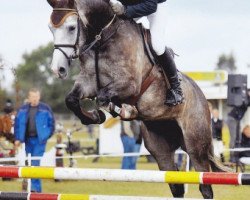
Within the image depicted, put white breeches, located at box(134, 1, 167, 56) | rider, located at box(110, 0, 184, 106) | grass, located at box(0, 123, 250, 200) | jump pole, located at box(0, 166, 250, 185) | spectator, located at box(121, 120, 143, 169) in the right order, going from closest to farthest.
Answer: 1. jump pole, located at box(0, 166, 250, 185)
2. rider, located at box(110, 0, 184, 106)
3. white breeches, located at box(134, 1, 167, 56)
4. grass, located at box(0, 123, 250, 200)
5. spectator, located at box(121, 120, 143, 169)

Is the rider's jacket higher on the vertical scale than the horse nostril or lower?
higher

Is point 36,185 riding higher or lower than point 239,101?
lower

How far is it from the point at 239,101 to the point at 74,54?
898cm

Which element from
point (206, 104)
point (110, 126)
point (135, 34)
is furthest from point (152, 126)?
point (110, 126)

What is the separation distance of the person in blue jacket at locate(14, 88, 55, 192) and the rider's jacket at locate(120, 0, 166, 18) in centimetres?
490

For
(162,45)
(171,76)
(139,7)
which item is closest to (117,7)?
(139,7)

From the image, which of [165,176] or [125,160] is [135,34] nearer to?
[165,176]

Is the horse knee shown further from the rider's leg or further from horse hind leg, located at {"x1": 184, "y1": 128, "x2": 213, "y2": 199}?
the rider's leg

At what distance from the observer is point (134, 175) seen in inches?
229

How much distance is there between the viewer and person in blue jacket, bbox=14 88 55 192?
12.3 meters

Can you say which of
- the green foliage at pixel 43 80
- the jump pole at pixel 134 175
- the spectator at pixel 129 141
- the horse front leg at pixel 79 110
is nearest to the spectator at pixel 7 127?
the spectator at pixel 129 141

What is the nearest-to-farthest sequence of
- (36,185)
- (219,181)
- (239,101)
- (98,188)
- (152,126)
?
(219,181)
(152,126)
(36,185)
(98,188)
(239,101)

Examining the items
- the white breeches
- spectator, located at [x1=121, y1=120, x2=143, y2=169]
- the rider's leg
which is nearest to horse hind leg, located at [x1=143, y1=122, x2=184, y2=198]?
the rider's leg

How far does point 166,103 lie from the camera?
7945 mm
